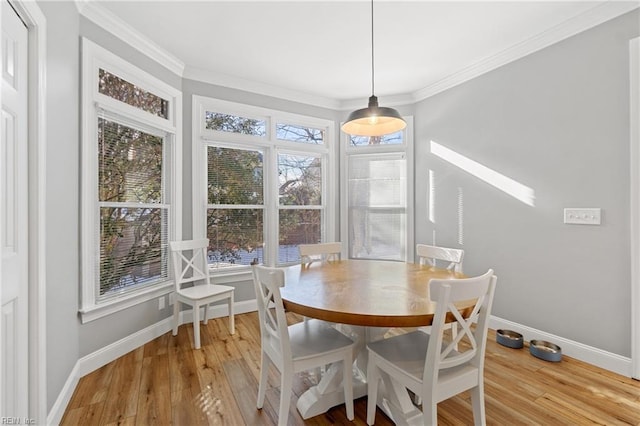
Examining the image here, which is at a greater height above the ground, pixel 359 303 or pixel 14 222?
pixel 14 222

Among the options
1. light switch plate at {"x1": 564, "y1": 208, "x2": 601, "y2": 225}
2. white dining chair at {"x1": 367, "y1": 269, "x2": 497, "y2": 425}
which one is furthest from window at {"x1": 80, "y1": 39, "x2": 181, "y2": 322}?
light switch plate at {"x1": 564, "y1": 208, "x2": 601, "y2": 225}

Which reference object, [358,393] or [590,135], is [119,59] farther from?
[590,135]

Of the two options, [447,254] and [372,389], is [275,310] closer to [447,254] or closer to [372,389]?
[372,389]

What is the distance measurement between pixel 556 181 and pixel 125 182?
12.5 ft

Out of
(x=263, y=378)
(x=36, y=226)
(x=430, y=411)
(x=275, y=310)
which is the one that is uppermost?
(x=36, y=226)

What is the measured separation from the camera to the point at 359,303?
61.4 inches

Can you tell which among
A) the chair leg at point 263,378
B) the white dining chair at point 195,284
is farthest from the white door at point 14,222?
the white dining chair at point 195,284

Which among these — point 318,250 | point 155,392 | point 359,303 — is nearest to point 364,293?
point 359,303

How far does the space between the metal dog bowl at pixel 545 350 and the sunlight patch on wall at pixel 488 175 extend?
4.02 ft

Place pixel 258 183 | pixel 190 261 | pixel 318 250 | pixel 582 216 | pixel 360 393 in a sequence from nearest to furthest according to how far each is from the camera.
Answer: pixel 360 393 → pixel 582 216 → pixel 318 250 → pixel 190 261 → pixel 258 183

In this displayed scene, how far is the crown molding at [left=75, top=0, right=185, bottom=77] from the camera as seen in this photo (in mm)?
2230

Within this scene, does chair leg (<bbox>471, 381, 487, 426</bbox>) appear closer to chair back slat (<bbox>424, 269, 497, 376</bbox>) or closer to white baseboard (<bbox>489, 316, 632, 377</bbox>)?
chair back slat (<bbox>424, 269, 497, 376</bbox>)

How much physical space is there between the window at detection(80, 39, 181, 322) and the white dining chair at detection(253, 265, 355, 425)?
58.7 inches

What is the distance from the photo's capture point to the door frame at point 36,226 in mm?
1493
